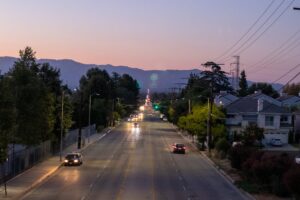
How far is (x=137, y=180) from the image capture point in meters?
43.8

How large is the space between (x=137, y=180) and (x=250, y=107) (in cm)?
6487

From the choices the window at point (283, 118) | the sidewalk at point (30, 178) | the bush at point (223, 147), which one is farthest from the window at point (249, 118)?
the sidewalk at point (30, 178)

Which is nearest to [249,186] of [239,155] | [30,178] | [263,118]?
[239,155]

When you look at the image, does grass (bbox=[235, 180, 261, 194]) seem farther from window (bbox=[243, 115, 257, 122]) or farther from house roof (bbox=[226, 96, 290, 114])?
window (bbox=[243, 115, 257, 122])

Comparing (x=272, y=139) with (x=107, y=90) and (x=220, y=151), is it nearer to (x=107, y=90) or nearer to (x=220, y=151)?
(x=220, y=151)

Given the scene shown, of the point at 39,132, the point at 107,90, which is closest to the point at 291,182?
the point at 39,132

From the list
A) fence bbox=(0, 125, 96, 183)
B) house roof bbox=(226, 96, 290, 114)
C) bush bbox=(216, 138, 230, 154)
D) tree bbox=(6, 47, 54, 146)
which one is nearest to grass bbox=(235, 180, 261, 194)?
fence bbox=(0, 125, 96, 183)

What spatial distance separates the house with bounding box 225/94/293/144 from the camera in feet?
332

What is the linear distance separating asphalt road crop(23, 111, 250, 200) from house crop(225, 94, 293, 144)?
33.3 metres

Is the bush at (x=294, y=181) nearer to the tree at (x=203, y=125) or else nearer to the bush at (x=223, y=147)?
the bush at (x=223, y=147)

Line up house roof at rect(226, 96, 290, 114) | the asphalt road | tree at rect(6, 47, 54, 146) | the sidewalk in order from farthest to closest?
1. house roof at rect(226, 96, 290, 114)
2. tree at rect(6, 47, 54, 146)
3. the asphalt road
4. the sidewalk

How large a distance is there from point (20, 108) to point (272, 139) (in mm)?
56578

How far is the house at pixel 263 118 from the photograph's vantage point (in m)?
101

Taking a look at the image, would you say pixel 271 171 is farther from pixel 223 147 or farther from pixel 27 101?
pixel 223 147
